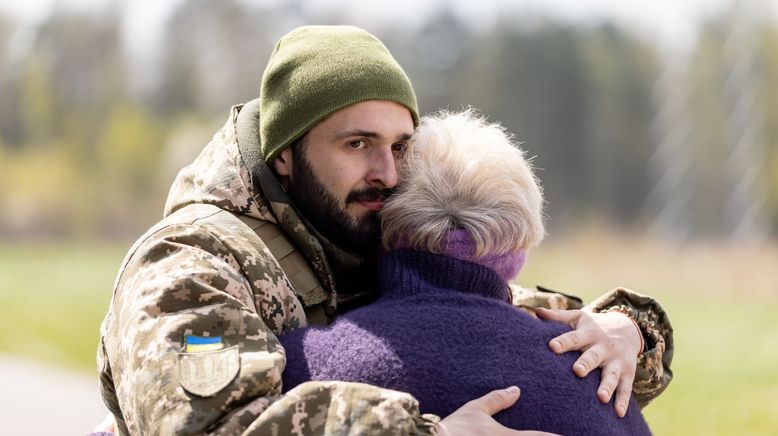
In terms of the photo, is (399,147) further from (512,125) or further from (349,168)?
(512,125)

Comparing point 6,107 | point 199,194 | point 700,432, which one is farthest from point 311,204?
point 6,107

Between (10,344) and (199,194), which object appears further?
(10,344)

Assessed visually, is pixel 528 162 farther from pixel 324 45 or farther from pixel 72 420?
pixel 72 420

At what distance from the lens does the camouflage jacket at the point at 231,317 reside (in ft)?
7.11

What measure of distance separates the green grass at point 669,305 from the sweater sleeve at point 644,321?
3199 millimetres

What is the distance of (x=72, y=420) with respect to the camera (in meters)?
7.10

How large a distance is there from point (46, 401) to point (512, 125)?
19.1 metres

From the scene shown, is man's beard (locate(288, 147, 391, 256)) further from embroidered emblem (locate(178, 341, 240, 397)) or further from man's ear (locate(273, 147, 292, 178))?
embroidered emblem (locate(178, 341, 240, 397))

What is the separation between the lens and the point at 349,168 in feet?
10.2

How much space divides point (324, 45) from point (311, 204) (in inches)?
20.7

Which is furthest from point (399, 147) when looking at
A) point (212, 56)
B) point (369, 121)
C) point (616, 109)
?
point (616, 109)

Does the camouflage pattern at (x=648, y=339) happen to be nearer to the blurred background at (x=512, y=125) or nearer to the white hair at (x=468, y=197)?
the white hair at (x=468, y=197)

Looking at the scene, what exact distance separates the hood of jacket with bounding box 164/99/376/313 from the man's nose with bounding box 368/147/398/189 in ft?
0.76

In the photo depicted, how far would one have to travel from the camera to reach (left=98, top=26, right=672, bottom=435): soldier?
7.20 feet
